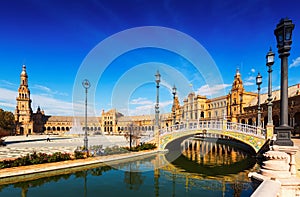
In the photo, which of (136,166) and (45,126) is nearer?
(136,166)

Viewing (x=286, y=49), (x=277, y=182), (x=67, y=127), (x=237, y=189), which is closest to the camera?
(x=277, y=182)

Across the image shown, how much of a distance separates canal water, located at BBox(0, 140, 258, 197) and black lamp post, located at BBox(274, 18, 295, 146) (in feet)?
16.0

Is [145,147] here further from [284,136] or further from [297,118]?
[297,118]

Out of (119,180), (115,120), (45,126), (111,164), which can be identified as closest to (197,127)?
(111,164)

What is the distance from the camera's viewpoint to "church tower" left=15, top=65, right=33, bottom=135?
282 feet

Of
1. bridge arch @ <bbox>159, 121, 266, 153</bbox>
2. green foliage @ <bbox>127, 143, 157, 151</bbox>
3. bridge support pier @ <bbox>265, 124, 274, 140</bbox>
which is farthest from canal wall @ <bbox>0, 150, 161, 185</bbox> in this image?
bridge support pier @ <bbox>265, 124, 274, 140</bbox>

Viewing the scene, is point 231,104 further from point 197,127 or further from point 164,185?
point 164,185

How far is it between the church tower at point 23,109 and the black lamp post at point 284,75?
324 feet

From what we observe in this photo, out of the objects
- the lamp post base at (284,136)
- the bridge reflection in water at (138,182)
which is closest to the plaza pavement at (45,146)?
the lamp post base at (284,136)

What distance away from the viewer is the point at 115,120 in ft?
336

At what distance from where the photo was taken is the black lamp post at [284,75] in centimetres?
695

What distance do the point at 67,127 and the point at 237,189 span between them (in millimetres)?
117984

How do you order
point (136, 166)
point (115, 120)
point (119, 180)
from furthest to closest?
point (115, 120) → point (136, 166) → point (119, 180)

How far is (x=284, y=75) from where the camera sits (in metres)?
7.19
